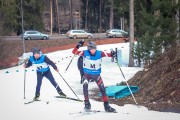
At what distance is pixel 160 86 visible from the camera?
13219mm

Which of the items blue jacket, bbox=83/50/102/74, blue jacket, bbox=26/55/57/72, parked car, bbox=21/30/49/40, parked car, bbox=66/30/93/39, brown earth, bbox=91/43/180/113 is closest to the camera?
blue jacket, bbox=83/50/102/74

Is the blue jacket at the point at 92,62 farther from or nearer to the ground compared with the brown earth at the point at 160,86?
farther from the ground

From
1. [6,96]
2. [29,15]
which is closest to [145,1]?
[6,96]

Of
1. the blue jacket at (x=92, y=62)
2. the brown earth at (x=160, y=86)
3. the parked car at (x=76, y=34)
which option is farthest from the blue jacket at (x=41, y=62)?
the parked car at (x=76, y=34)

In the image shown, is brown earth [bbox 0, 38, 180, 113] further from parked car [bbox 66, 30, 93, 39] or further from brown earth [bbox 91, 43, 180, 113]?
parked car [bbox 66, 30, 93, 39]

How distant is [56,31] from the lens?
7394 centimetres

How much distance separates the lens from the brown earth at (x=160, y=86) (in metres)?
11.9

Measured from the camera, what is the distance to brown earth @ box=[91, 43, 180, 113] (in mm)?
11867

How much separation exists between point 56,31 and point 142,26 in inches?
1930

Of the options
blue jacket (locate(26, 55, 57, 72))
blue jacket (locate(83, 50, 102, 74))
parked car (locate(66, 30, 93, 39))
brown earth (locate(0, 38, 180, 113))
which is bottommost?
parked car (locate(66, 30, 93, 39))

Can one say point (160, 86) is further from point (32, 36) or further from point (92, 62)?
point (32, 36)

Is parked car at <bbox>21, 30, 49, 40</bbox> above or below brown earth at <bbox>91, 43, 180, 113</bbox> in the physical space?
→ below

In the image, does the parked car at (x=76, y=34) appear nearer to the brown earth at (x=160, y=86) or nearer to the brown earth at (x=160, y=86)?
the brown earth at (x=160, y=86)

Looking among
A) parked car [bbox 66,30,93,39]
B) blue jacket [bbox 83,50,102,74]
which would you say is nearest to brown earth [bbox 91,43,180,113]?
blue jacket [bbox 83,50,102,74]
